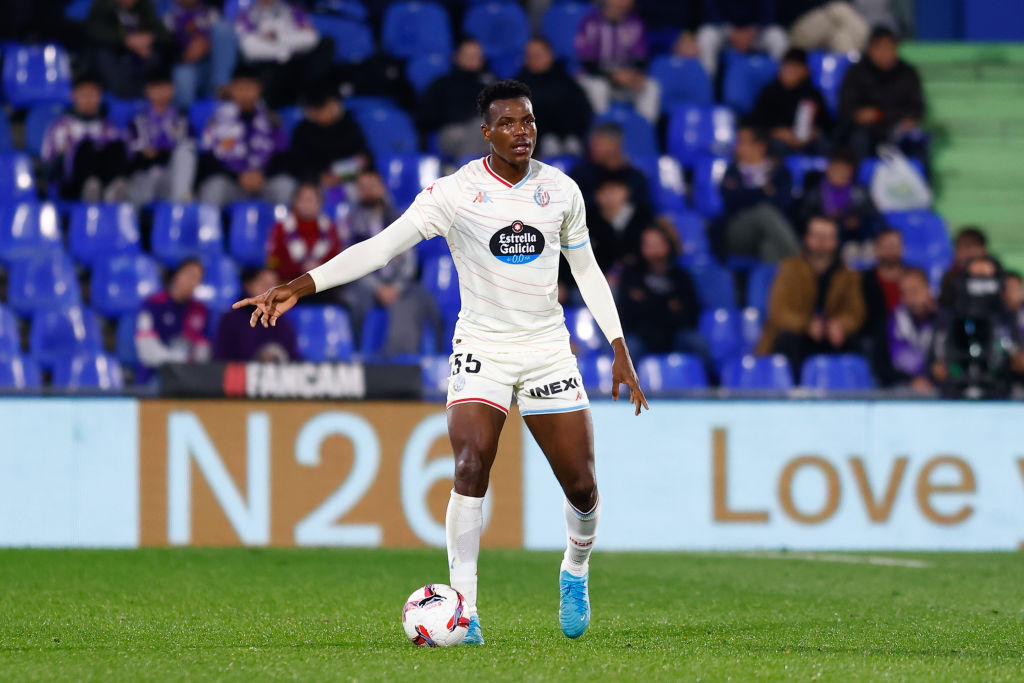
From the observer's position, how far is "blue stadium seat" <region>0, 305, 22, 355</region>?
12.0m

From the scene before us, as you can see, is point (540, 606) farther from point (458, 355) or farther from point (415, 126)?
point (415, 126)


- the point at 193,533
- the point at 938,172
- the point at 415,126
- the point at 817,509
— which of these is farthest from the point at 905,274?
the point at 193,533

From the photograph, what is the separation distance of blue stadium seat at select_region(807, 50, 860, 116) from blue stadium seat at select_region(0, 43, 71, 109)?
25.0 feet

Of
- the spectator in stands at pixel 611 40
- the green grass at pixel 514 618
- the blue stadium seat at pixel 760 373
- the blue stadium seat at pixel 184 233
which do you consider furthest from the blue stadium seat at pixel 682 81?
the green grass at pixel 514 618

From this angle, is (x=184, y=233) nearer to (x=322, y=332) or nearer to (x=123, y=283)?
(x=123, y=283)

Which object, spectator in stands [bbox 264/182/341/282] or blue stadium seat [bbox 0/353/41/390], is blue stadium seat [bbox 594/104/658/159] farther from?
blue stadium seat [bbox 0/353/41/390]

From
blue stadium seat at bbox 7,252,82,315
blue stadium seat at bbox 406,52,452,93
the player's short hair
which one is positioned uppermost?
blue stadium seat at bbox 406,52,452,93

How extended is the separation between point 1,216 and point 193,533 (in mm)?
4166

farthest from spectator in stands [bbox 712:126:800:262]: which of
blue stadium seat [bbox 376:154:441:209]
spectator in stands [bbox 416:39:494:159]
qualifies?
blue stadium seat [bbox 376:154:441:209]

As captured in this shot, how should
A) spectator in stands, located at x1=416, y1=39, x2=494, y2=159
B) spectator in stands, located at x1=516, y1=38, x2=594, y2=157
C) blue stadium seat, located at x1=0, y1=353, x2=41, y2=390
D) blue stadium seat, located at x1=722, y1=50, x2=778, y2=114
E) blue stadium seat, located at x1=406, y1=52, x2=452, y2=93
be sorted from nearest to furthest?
blue stadium seat, located at x1=0, y1=353, x2=41, y2=390, spectator in stands, located at x1=516, y1=38, x2=594, y2=157, spectator in stands, located at x1=416, y1=39, x2=494, y2=159, blue stadium seat, located at x1=406, y1=52, x2=452, y2=93, blue stadium seat, located at x1=722, y1=50, x2=778, y2=114

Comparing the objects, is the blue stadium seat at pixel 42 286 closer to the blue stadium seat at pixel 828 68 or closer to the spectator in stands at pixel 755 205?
the spectator in stands at pixel 755 205

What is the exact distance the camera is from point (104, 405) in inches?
411

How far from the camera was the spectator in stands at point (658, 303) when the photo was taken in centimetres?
1251

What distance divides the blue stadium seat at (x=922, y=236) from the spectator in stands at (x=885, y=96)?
829mm
